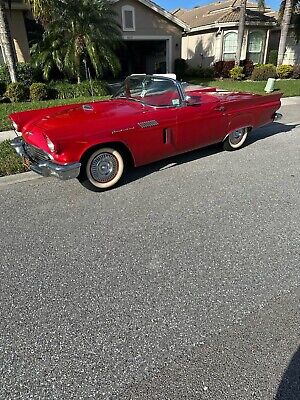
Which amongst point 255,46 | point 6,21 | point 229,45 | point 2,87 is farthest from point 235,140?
point 255,46

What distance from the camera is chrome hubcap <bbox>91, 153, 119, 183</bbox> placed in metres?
3.96

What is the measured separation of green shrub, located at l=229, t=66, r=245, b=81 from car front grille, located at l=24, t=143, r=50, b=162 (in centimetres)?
1640

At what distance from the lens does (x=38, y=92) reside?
1055cm

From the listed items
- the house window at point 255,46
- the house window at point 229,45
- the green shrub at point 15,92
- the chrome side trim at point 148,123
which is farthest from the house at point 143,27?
the chrome side trim at point 148,123

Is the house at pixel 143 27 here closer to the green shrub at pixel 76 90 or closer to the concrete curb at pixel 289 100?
the green shrub at pixel 76 90

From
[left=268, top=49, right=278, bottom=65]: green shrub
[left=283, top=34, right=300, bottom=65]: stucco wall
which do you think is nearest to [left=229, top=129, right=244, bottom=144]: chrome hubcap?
[left=268, top=49, right=278, bottom=65]: green shrub

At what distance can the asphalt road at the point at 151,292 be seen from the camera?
69.5 inches

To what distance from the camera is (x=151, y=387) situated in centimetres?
171

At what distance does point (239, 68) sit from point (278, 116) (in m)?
12.8

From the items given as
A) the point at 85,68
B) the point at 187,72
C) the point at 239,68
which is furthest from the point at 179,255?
the point at 187,72

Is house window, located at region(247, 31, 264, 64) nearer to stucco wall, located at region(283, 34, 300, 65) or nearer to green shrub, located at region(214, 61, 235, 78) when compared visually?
stucco wall, located at region(283, 34, 300, 65)

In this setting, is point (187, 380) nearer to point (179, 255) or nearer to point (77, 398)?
point (77, 398)

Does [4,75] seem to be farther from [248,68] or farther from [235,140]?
[248,68]

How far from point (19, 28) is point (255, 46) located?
612 inches
